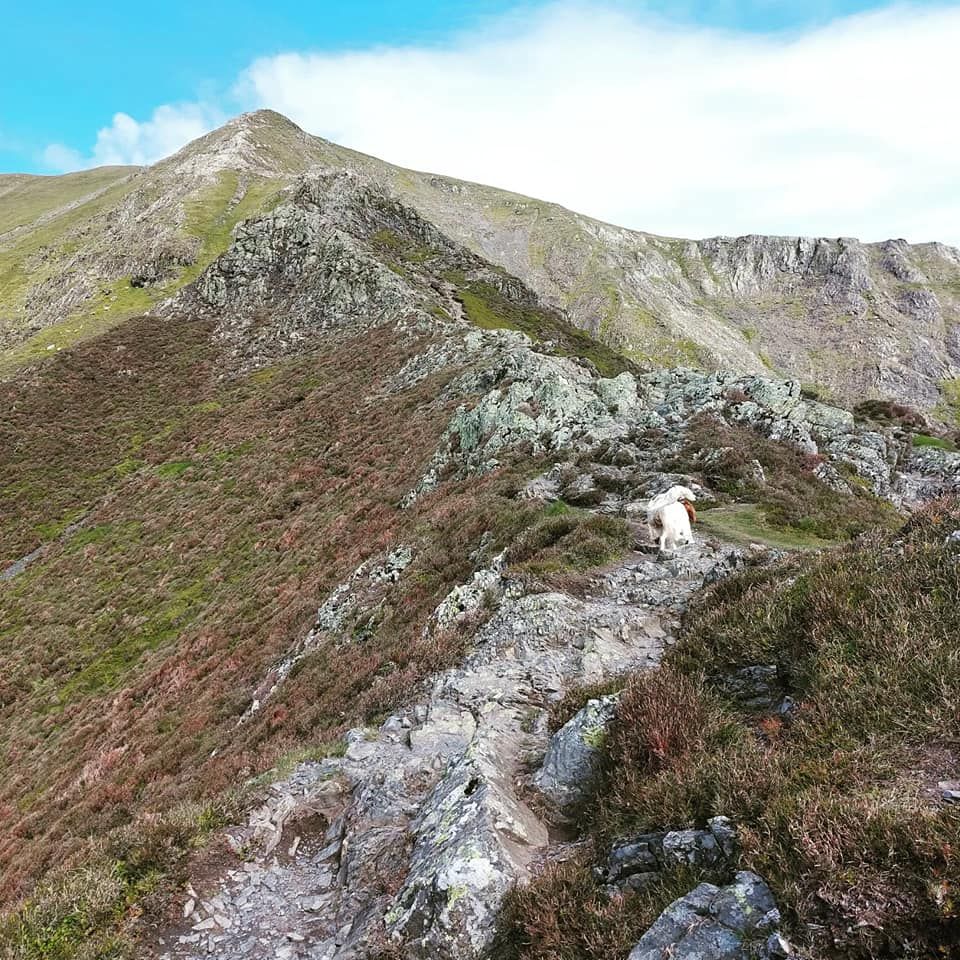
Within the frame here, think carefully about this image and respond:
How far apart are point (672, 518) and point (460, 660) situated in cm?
626

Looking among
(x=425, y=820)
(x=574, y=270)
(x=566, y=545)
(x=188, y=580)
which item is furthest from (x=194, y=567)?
(x=574, y=270)

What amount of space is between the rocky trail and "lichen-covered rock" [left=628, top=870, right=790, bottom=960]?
163 centimetres

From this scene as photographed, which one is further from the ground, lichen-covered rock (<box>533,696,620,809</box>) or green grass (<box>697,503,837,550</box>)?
green grass (<box>697,503,837,550</box>)

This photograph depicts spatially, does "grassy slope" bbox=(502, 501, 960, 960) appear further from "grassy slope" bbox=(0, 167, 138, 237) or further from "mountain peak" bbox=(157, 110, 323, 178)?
"grassy slope" bbox=(0, 167, 138, 237)

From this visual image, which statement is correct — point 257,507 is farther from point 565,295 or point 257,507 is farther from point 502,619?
point 565,295

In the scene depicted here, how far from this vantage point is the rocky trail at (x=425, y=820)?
16.9ft

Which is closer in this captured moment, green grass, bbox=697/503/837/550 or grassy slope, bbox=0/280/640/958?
grassy slope, bbox=0/280/640/958

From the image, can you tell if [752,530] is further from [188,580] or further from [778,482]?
[188,580]

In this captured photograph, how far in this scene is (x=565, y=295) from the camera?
128 m

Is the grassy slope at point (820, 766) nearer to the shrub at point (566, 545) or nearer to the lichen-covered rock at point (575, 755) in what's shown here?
the lichen-covered rock at point (575, 755)

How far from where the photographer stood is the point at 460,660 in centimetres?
1069

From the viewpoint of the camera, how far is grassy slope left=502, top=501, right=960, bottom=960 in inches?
129

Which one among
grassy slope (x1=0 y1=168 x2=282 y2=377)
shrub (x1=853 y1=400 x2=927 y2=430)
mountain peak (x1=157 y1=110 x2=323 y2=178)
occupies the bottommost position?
shrub (x1=853 y1=400 x2=927 y2=430)

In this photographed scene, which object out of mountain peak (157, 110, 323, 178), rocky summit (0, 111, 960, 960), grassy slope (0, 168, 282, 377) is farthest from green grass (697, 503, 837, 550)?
mountain peak (157, 110, 323, 178)
